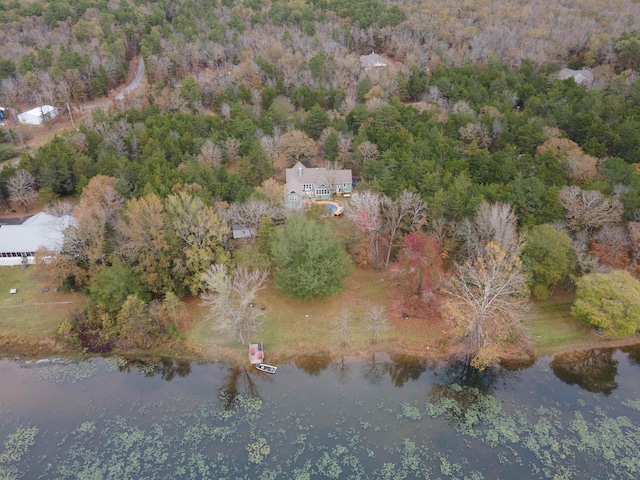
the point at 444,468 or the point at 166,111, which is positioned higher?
the point at 166,111

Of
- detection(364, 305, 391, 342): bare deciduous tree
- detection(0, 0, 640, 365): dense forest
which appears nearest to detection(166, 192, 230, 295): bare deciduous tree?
detection(0, 0, 640, 365): dense forest

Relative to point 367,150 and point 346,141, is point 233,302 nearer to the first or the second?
point 367,150

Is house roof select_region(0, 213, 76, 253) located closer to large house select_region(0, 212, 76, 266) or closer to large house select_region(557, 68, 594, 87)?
large house select_region(0, 212, 76, 266)

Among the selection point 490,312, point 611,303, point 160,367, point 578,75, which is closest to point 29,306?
point 160,367

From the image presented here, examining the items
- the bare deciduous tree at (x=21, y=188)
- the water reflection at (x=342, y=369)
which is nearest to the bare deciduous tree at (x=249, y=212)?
the water reflection at (x=342, y=369)

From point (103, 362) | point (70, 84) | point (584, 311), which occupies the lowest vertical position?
point (103, 362)

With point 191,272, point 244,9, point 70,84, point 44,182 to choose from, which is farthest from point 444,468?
point 244,9

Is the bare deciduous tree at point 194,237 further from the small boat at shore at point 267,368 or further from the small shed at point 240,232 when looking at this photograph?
the small boat at shore at point 267,368

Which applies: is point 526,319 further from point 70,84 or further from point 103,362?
point 70,84
